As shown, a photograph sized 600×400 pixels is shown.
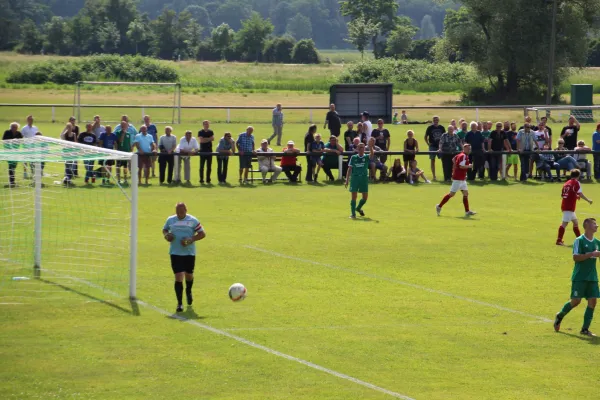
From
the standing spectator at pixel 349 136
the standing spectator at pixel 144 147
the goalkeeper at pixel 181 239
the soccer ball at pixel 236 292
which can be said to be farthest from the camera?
the standing spectator at pixel 349 136

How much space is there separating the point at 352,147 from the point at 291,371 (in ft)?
66.0

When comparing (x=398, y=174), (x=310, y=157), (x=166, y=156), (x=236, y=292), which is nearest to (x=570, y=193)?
(x=236, y=292)

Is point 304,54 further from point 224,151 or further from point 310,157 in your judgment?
point 224,151

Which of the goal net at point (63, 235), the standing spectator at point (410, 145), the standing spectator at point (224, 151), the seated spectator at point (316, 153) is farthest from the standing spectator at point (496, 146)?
the goal net at point (63, 235)

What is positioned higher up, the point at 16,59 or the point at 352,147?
the point at 16,59

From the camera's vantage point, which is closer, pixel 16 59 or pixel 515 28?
pixel 515 28

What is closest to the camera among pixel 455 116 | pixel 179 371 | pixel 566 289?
pixel 179 371

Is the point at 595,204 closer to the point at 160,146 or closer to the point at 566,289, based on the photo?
the point at 566,289

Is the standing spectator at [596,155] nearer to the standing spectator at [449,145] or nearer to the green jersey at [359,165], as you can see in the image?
the standing spectator at [449,145]

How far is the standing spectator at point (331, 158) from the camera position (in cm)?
3325

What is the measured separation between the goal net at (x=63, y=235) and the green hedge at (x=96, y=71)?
51602 millimetres

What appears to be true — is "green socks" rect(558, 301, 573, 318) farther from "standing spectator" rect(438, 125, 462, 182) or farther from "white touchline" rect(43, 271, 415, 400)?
"standing spectator" rect(438, 125, 462, 182)

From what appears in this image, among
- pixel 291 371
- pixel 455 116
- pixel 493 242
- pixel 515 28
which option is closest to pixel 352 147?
pixel 493 242

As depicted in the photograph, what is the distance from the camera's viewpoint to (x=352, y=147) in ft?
108
